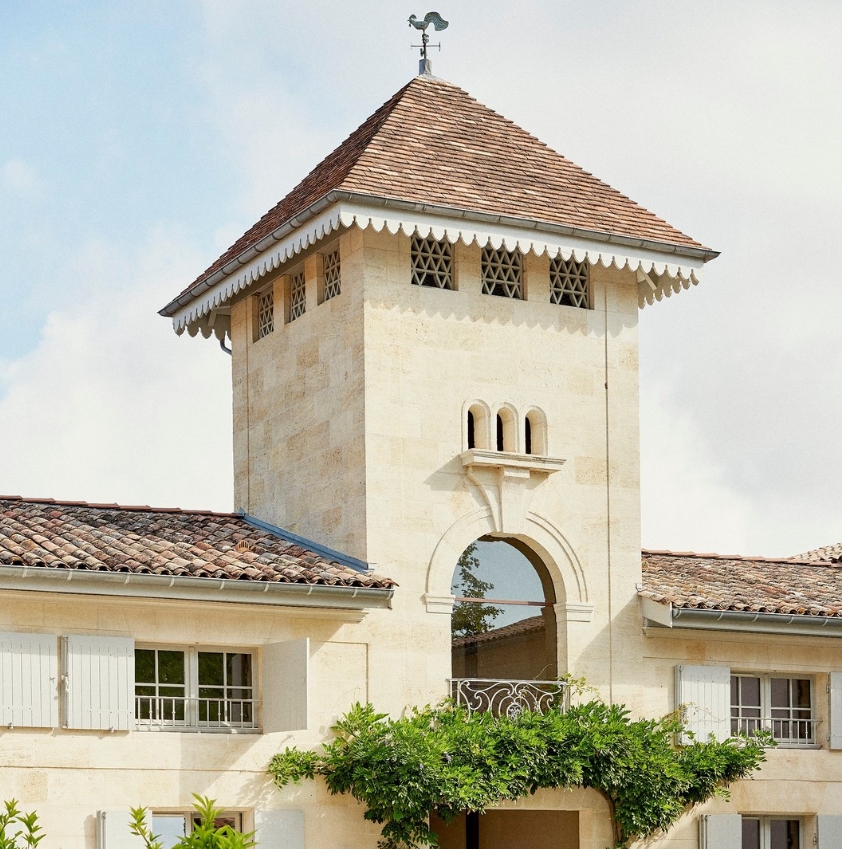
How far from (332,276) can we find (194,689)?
5460mm

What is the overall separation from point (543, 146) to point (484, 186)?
2291 mm

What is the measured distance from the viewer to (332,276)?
65.3ft

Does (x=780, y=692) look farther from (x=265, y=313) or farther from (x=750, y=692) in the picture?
(x=265, y=313)

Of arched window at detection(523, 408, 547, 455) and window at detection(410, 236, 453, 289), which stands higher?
window at detection(410, 236, 453, 289)

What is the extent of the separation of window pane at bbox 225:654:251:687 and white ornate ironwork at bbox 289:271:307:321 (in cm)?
486

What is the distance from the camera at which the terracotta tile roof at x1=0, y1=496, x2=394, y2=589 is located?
16469 millimetres

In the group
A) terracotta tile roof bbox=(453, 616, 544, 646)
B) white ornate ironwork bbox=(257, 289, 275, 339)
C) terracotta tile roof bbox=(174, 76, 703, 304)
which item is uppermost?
terracotta tile roof bbox=(174, 76, 703, 304)

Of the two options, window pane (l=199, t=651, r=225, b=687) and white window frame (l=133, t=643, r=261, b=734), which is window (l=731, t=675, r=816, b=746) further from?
window pane (l=199, t=651, r=225, b=687)

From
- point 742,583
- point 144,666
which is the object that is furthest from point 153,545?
point 742,583

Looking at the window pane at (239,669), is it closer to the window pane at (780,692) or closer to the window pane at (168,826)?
the window pane at (168,826)

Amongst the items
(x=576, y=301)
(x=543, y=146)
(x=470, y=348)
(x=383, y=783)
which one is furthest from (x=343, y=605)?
(x=543, y=146)

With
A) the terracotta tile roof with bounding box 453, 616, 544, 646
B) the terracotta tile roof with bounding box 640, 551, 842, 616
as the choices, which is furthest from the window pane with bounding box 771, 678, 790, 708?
the terracotta tile roof with bounding box 453, 616, 544, 646

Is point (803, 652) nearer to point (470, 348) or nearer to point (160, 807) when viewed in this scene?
point (470, 348)

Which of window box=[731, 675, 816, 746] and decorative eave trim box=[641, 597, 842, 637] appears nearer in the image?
decorative eave trim box=[641, 597, 842, 637]
